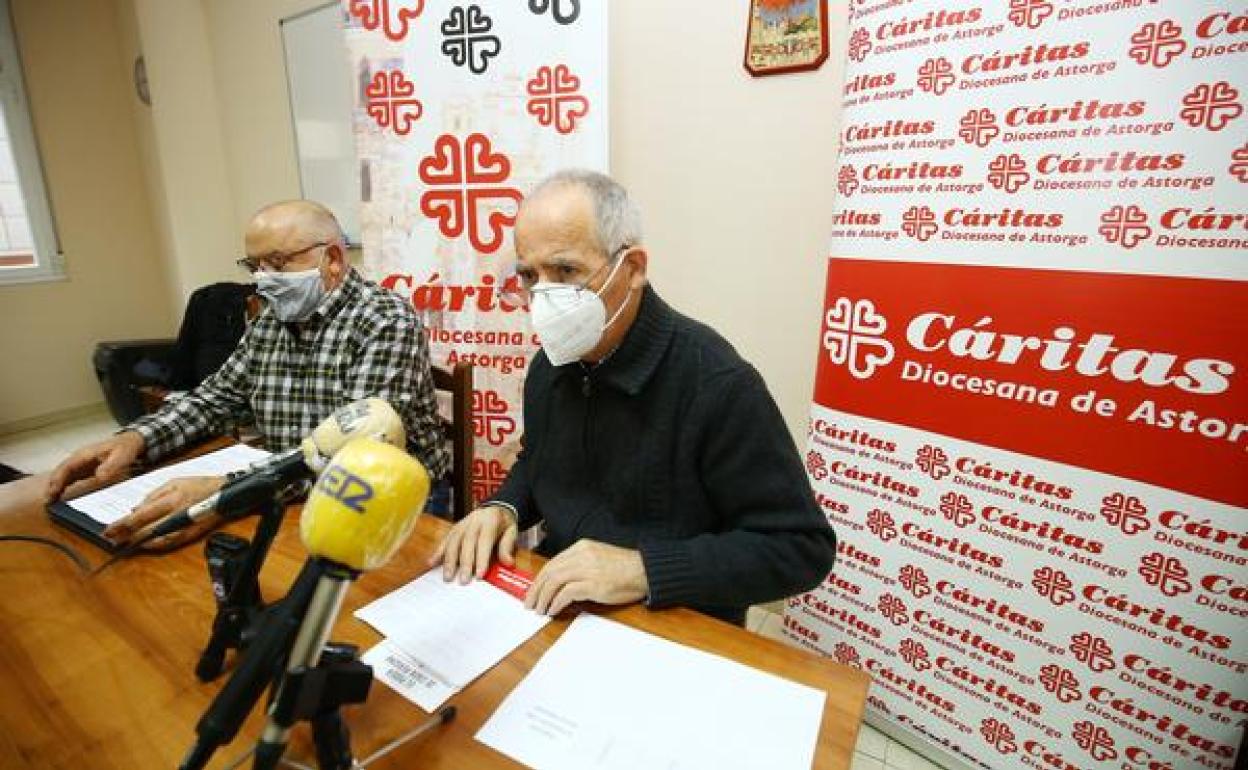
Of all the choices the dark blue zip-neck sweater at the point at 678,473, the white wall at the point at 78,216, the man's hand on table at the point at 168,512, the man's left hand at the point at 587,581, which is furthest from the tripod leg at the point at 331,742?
the white wall at the point at 78,216

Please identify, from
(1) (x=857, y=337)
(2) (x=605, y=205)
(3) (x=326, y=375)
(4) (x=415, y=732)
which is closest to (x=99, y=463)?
(3) (x=326, y=375)

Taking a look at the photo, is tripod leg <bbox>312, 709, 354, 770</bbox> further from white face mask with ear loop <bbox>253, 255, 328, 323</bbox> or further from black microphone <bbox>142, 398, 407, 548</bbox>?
white face mask with ear loop <bbox>253, 255, 328, 323</bbox>

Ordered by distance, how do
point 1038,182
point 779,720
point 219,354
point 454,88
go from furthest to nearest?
point 219,354, point 454,88, point 1038,182, point 779,720

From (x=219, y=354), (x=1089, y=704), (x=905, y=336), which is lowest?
(x=1089, y=704)

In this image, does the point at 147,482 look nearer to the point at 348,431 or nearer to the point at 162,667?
the point at 162,667

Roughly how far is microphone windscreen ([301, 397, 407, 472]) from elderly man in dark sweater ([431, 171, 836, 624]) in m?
0.38

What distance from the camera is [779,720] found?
0.72 m

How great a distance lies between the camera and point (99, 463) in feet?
4.42

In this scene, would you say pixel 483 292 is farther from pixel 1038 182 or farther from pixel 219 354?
pixel 219 354

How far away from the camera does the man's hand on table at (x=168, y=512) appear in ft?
3.54

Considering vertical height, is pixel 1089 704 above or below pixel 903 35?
below

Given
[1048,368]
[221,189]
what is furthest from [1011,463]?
[221,189]

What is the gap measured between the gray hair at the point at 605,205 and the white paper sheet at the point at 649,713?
708mm

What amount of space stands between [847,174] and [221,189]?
4304mm
